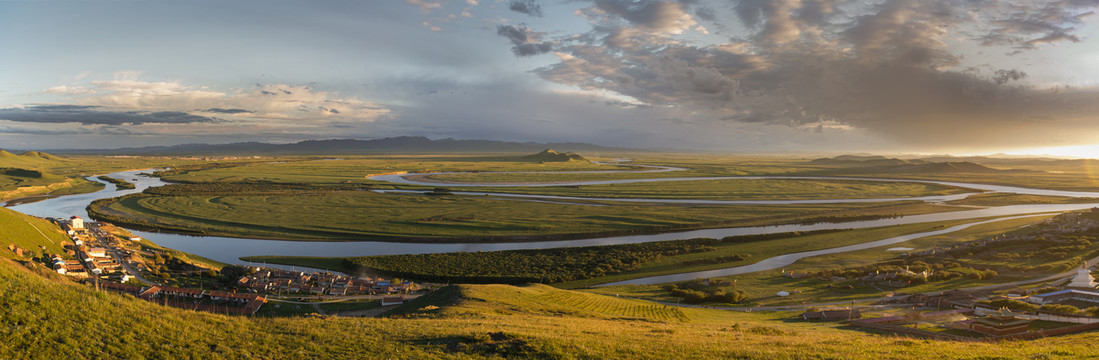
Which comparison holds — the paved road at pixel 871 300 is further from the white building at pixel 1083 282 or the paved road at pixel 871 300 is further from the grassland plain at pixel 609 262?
the white building at pixel 1083 282

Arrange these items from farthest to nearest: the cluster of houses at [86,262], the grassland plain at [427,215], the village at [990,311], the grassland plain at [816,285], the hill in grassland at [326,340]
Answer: the grassland plain at [427,215]
the grassland plain at [816,285]
the cluster of houses at [86,262]
the village at [990,311]
the hill in grassland at [326,340]

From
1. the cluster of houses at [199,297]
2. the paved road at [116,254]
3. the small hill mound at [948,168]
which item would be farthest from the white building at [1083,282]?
the small hill mound at [948,168]

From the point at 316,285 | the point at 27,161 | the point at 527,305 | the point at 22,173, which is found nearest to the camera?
the point at 527,305

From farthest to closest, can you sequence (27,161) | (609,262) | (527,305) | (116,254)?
(27,161) → (609,262) → (116,254) → (527,305)

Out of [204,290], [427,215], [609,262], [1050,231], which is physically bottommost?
[609,262]

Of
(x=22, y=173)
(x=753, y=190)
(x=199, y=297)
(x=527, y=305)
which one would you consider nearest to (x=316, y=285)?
(x=199, y=297)

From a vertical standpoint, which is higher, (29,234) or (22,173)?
(29,234)

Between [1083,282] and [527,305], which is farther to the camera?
[1083,282]

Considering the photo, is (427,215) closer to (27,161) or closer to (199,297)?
(199,297)

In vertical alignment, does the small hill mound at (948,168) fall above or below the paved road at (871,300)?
above
